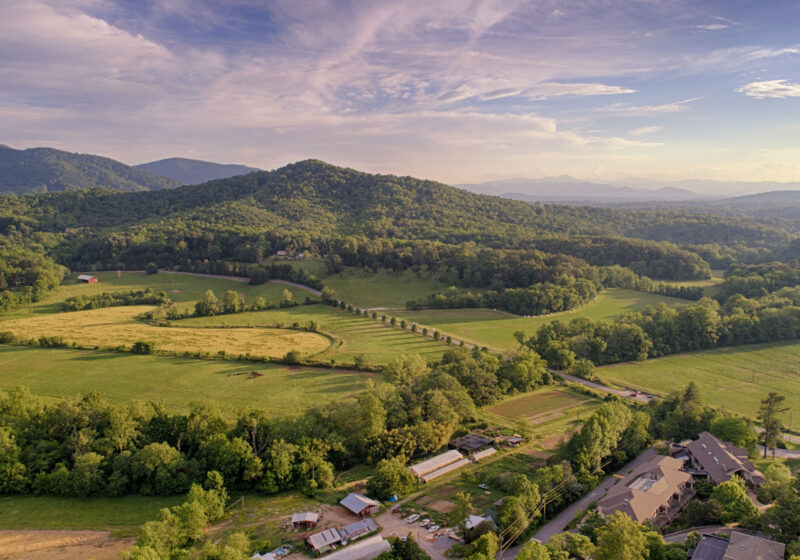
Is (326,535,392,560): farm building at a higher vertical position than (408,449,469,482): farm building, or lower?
higher

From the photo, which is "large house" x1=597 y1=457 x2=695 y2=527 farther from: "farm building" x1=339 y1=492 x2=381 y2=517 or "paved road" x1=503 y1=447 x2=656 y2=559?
"farm building" x1=339 y1=492 x2=381 y2=517

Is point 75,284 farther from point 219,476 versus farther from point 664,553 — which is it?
point 664,553

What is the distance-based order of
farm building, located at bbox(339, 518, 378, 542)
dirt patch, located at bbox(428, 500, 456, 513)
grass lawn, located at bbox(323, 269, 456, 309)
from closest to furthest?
farm building, located at bbox(339, 518, 378, 542) < dirt patch, located at bbox(428, 500, 456, 513) < grass lawn, located at bbox(323, 269, 456, 309)

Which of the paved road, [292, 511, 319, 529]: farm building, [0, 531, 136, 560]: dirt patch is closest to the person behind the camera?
[0, 531, 136, 560]: dirt patch

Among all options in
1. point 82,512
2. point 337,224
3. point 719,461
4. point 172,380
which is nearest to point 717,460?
point 719,461

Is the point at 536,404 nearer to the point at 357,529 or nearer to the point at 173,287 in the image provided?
the point at 357,529

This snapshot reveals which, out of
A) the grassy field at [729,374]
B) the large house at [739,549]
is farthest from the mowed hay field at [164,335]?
the large house at [739,549]

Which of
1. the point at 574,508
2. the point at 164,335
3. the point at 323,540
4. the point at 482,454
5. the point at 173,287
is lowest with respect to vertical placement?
the point at 574,508

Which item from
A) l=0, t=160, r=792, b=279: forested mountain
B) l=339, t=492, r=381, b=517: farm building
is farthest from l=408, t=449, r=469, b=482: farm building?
l=0, t=160, r=792, b=279: forested mountain

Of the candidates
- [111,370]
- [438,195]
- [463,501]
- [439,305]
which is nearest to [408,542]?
[463,501]
